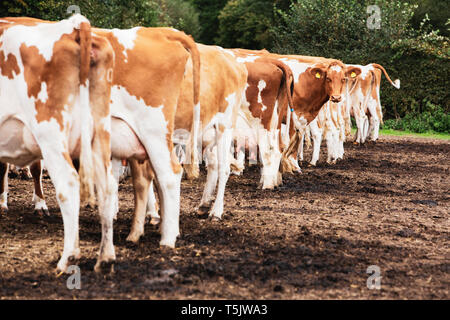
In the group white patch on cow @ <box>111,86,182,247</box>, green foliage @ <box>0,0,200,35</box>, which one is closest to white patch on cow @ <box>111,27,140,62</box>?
white patch on cow @ <box>111,86,182,247</box>

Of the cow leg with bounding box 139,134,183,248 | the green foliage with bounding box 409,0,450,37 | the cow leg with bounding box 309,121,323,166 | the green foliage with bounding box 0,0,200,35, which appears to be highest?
the green foliage with bounding box 409,0,450,37

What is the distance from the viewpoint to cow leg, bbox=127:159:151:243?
659 cm

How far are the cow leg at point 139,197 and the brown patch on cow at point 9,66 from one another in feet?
5.14

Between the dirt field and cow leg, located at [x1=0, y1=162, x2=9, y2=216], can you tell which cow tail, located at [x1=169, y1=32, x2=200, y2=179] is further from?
cow leg, located at [x1=0, y1=162, x2=9, y2=216]

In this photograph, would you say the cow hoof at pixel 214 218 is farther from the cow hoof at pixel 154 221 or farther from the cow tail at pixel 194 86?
the cow tail at pixel 194 86

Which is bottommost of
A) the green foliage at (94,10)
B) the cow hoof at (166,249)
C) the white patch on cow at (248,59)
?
the cow hoof at (166,249)

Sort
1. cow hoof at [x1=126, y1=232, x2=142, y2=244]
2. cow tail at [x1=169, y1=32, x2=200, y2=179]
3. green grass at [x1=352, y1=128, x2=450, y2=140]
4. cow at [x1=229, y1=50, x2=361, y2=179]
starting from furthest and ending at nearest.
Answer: green grass at [x1=352, y1=128, x2=450, y2=140] → cow at [x1=229, y1=50, x2=361, y2=179] → cow tail at [x1=169, y1=32, x2=200, y2=179] → cow hoof at [x1=126, y1=232, x2=142, y2=244]

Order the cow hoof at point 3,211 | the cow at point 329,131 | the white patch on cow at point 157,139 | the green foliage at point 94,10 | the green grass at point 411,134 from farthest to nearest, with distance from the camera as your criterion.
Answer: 1. the green grass at point 411,134
2. the green foliage at point 94,10
3. the cow at point 329,131
4. the cow hoof at point 3,211
5. the white patch on cow at point 157,139

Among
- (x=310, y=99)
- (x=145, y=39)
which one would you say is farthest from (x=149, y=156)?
(x=310, y=99)

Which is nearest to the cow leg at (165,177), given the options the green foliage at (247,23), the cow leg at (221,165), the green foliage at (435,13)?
the cow leg at (221,165)

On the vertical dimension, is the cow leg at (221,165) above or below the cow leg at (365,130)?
above

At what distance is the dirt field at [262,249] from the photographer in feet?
16.4

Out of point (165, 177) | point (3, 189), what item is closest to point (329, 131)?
point (3, 189)
